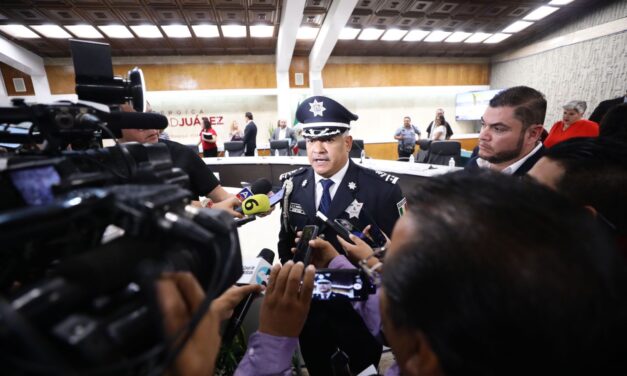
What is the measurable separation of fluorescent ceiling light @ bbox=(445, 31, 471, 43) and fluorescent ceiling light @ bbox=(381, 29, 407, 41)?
166cm

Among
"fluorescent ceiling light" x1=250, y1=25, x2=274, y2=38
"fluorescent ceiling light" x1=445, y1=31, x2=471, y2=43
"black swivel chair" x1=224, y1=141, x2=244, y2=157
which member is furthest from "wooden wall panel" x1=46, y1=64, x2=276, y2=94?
"fluorescent ceiling light" x1=445, y1=31, x2=471, y2=43

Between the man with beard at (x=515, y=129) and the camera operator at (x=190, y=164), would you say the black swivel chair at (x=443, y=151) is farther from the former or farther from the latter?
the camera operator at (x=190, y=164)

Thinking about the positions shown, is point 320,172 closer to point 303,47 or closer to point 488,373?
point 488,373

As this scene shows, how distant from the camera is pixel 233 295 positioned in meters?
0.80

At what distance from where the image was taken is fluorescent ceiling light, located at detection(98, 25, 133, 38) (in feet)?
21.6

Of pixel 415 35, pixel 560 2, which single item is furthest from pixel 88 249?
pixel 415 35

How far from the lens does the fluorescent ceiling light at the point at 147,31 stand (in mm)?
6688

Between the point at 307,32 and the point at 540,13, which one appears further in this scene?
the point at 307,32

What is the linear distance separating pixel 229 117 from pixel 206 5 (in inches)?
178

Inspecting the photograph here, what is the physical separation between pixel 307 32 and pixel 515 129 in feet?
24.0

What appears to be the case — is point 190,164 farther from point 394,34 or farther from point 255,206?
point 394,34

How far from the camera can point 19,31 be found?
6633 mm

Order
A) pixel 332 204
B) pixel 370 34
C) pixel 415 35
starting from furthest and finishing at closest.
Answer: pixel 415 35
pixel 370 34
pixel 332 204

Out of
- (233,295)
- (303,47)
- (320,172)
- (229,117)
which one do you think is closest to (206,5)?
(303,47)
